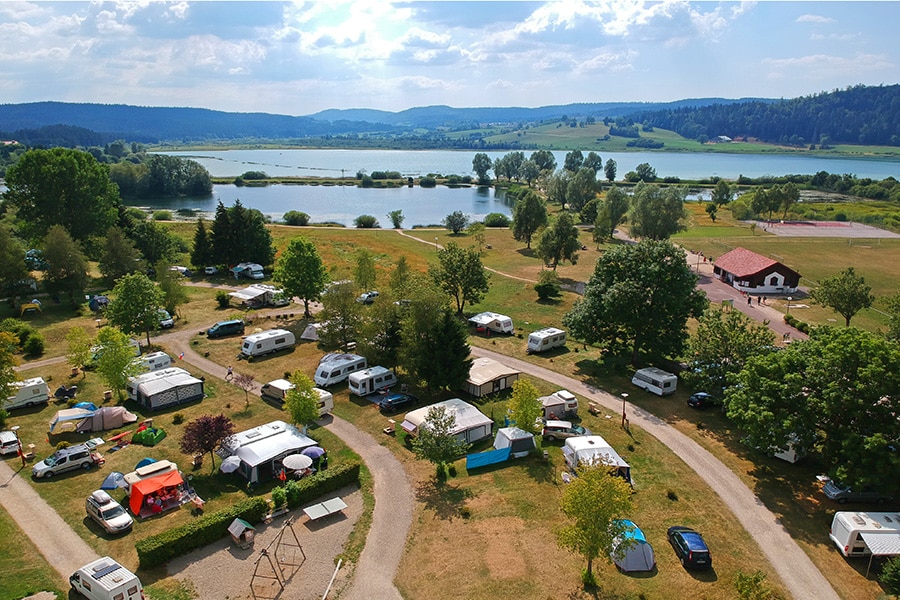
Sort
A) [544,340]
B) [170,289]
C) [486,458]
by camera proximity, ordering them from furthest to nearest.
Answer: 1. [170,289]
2. [544,340]
3. [486,458]

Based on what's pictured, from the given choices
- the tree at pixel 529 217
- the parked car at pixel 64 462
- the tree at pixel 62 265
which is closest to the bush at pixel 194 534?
the parked car at pixel 64 462

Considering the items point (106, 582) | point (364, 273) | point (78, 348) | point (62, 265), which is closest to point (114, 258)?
point (62, 265)

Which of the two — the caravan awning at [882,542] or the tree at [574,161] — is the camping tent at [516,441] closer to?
the caravan awning at [882,542]

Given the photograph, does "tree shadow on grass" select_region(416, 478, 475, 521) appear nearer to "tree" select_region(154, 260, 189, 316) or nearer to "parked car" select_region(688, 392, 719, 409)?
"parked car" select_region(688, 392, 719, 409)

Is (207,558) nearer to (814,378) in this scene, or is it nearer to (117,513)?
(117,513)

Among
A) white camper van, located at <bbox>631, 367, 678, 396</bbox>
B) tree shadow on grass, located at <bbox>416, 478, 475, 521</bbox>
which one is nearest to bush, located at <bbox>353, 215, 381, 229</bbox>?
white camper van, located at <bbox>631, 367, 678, 396</bbox>

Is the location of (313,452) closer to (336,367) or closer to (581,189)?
(336,367)
